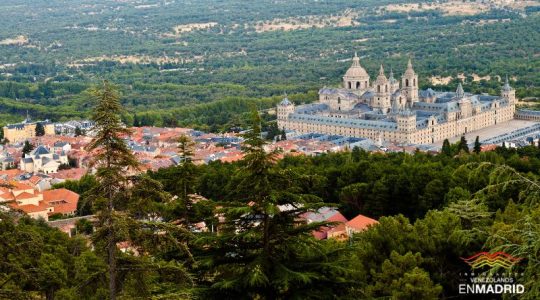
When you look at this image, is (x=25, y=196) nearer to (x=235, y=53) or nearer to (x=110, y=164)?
(x=110, y=164)

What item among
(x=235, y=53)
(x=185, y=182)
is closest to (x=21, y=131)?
(x=185, y=182)

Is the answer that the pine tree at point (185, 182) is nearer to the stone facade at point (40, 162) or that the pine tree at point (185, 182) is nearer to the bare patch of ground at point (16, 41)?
the stone facade at point (40, 162)

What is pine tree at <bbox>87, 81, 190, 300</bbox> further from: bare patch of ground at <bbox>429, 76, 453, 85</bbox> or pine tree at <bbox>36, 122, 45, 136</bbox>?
bare patch of ground at <bbox>429, 76, 453, 85</bbox>

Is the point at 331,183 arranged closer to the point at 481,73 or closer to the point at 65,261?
the point at 65,261

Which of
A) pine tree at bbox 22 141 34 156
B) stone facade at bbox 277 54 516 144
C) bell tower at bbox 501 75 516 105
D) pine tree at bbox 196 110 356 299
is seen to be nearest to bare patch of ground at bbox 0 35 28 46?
stone facade at bbox 277 54 516 144

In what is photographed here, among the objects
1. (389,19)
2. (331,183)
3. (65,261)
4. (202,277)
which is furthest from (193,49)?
(202,277)

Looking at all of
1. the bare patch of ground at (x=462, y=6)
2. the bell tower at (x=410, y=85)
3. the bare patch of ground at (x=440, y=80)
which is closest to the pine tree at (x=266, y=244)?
the bell tower at (x=410, y=85)
